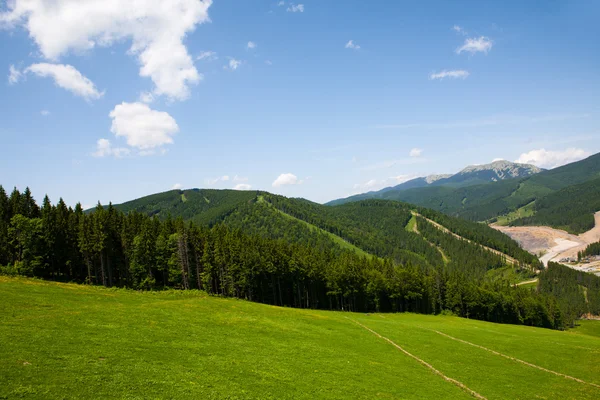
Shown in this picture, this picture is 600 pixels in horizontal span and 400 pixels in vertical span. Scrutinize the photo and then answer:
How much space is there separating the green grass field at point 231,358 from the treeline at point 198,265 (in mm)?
30204

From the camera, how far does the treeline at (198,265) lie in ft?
255

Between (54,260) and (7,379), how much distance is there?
246 ft

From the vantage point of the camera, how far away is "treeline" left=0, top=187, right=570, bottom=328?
3059 inches

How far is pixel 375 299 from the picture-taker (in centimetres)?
10669

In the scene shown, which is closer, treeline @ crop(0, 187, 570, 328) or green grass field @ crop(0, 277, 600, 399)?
green grass field @ crop(0, 277, 600, 399)

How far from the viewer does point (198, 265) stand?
310ft

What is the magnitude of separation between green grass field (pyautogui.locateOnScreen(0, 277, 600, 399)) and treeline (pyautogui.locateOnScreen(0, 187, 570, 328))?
99.1ft

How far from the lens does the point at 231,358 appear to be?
1230 inches

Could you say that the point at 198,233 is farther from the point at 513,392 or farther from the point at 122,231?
A: the point at 513,392

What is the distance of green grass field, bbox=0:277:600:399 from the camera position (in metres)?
22.5

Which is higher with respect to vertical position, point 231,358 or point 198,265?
point 198,265

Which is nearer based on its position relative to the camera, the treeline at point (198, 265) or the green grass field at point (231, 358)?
the green grass field at point (231, 358)

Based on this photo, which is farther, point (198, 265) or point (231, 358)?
point (198, 265)

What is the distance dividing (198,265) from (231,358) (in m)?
67.7
